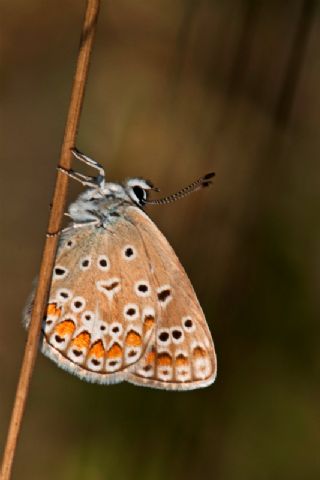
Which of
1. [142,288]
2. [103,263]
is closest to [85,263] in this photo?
[103,263]

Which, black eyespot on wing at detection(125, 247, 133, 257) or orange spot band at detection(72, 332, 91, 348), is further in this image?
black eyespot on wing at detection(125, 247, 133, 257)

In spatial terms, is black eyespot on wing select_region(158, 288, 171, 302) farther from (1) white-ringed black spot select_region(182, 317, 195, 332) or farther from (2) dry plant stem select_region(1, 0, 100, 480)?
(2) dry plant stem select_region(1, 0, 100, 480)

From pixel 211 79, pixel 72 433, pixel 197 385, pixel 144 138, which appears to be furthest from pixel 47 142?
pixel 197 385

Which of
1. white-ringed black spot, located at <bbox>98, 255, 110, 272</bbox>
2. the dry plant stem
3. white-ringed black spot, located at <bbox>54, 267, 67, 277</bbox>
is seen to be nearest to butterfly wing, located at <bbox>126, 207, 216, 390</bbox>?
white-ringed black spot, located at <bbox>98, 255, 110, 272</bbox>

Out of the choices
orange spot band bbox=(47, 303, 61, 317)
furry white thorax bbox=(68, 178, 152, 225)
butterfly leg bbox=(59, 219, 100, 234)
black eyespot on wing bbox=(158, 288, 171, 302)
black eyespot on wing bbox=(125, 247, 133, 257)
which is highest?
furry white thorax bbox=(68, 178, 152, 225)

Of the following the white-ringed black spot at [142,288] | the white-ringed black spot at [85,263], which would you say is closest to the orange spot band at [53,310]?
the white-ringed black spot at [85,263]

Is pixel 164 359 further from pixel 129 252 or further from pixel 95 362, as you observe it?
pixel 129 252

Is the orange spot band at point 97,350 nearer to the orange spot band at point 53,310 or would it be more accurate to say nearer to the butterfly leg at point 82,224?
the orange spot band at point 53,310

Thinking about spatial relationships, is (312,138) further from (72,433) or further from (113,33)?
(72,433)
